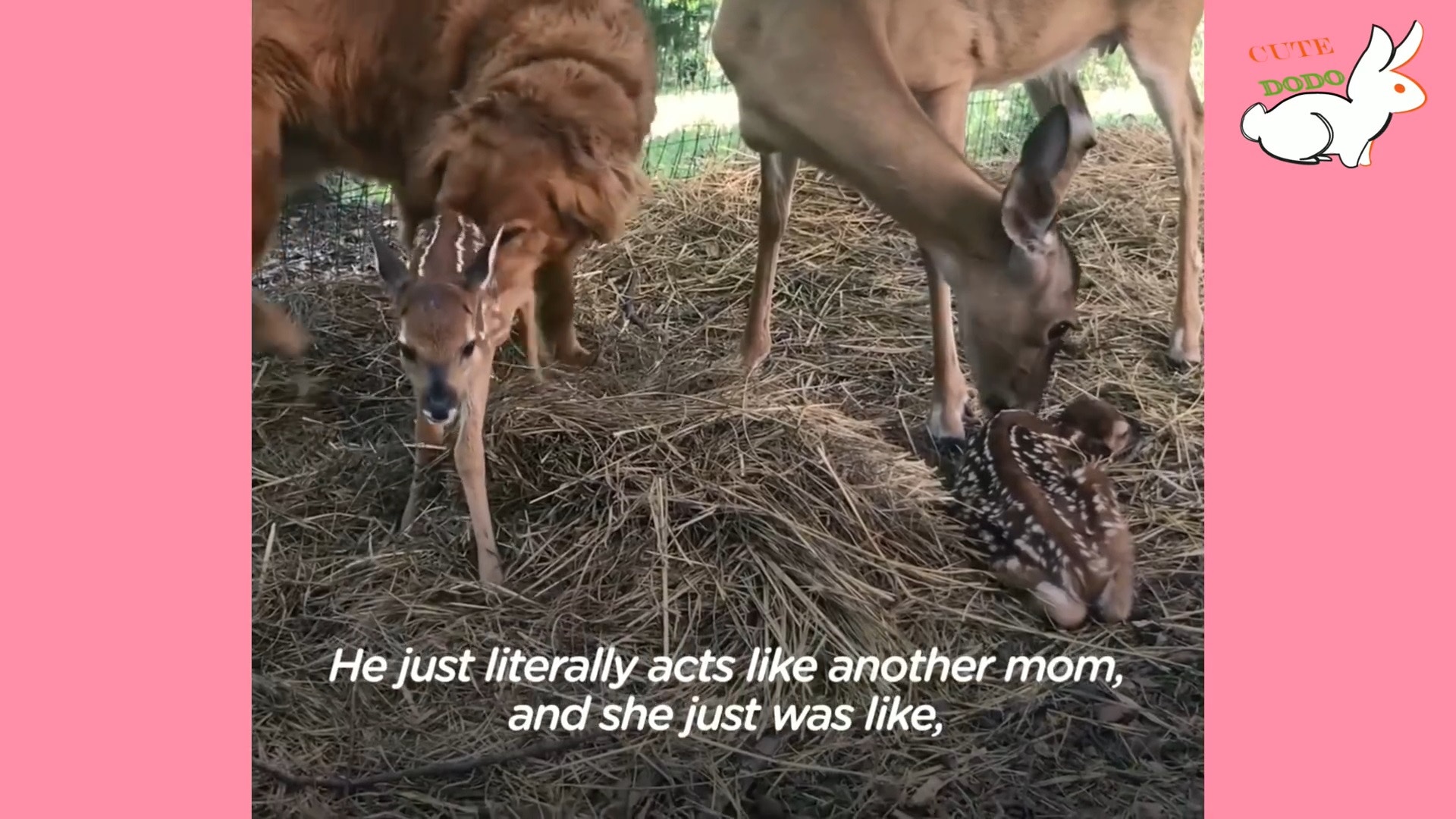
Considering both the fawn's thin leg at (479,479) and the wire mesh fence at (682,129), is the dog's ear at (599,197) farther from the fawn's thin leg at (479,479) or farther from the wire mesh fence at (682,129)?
the fawn's thin leg at (479,479)

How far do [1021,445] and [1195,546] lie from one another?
1.41 feet

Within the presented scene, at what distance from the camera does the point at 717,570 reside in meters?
2.80

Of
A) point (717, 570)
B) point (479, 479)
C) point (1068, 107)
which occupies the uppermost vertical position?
point (1068, 107)

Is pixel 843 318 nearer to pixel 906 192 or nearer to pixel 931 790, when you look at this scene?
pixel 906 192

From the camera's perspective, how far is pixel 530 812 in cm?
277

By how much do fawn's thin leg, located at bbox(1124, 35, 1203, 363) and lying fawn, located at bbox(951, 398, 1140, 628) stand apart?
254 millimetres

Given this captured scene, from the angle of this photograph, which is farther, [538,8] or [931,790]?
[538,8]

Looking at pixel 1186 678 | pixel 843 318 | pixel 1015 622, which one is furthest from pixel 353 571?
pixel 1186 678

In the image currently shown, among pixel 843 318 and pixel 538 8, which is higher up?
pixel 538 8

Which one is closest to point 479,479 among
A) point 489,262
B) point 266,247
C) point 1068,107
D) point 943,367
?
point 489,262

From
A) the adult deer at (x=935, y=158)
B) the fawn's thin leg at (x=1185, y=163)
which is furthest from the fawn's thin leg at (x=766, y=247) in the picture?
the fawn's thin leg at (x=1185, y=163)
